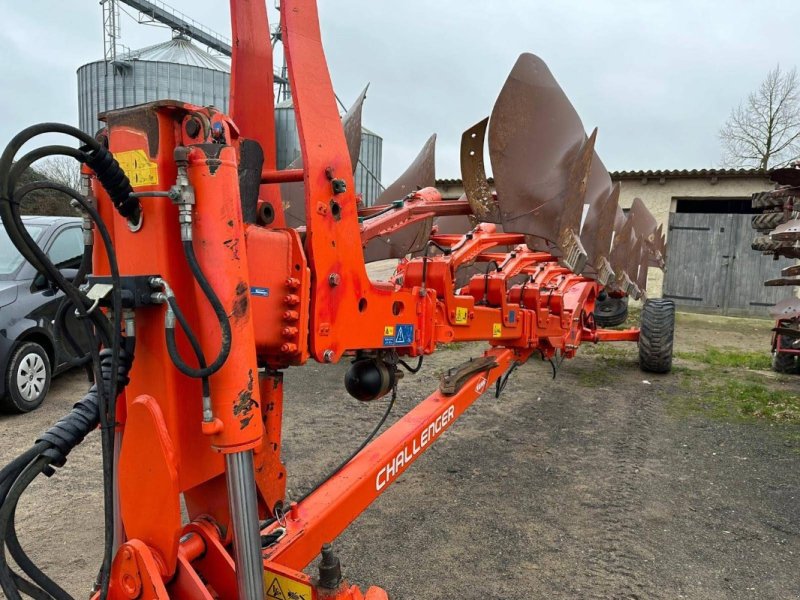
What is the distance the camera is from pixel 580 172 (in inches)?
144

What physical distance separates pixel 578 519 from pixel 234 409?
2695 millimetres

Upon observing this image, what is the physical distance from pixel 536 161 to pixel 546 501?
6.98 ft

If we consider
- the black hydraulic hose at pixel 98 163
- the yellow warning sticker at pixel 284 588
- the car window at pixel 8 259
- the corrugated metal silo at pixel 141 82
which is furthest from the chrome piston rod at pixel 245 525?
the corrugated metal silo at pixel 141 82

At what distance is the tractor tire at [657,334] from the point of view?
23.4 feet

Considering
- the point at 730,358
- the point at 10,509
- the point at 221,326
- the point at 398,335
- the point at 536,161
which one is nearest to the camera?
the point at 10,509

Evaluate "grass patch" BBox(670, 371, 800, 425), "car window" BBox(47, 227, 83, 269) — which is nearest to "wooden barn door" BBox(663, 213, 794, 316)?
"grass patch" BBox(670, 371, 800, 425)

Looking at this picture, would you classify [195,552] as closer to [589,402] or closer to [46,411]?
[46,411]

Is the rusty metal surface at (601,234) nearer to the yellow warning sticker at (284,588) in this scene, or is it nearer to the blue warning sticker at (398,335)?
the blue warning sticker at (398,335)

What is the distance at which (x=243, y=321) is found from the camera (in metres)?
1.65

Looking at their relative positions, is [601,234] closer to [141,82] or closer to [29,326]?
[29,326]

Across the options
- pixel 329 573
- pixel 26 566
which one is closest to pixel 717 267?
pixel 329 573

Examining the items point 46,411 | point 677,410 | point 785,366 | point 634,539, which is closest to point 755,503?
point 634,539

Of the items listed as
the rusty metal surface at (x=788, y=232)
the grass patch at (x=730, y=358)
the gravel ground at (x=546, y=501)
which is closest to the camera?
the gravel ground at (x=546, y=501)

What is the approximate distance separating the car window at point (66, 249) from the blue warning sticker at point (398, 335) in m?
4.41
